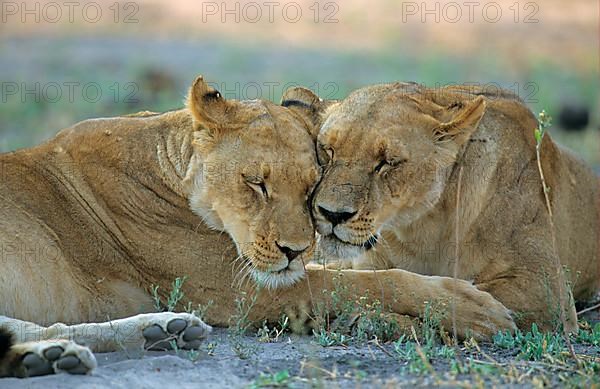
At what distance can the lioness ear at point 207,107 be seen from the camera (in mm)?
5105

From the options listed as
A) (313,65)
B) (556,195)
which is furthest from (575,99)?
(556,195)

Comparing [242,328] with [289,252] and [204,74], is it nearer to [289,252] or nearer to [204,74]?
[289,252]

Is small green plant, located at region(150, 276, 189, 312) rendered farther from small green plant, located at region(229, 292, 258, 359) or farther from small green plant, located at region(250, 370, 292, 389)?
small green plant, located at region(250, 370, 292, 389)

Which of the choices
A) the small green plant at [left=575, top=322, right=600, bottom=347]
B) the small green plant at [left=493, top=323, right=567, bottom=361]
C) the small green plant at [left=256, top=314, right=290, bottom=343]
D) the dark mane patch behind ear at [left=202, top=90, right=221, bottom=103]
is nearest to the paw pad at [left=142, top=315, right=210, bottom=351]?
the small green plant at [left=256, top=314, right=290, bottom=343]

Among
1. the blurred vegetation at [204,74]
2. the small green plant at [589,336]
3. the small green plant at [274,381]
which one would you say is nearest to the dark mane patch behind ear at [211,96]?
the small green plant at [274,381]

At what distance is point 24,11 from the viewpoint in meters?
→ 20.5

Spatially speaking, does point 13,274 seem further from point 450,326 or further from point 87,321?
point 450,326

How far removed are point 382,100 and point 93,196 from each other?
1.46 meters

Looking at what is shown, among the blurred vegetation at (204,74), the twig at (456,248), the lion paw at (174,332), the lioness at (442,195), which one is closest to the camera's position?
the lion paw at (174,332)

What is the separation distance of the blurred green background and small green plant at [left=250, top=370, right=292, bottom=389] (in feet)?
22.0

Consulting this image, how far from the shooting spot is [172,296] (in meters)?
4.88

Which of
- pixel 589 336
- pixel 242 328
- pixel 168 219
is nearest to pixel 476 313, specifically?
pixel 589 336

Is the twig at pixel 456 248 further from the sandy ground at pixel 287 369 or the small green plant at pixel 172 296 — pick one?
the small green plant at pixel 172 296

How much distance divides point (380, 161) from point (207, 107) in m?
0.84
